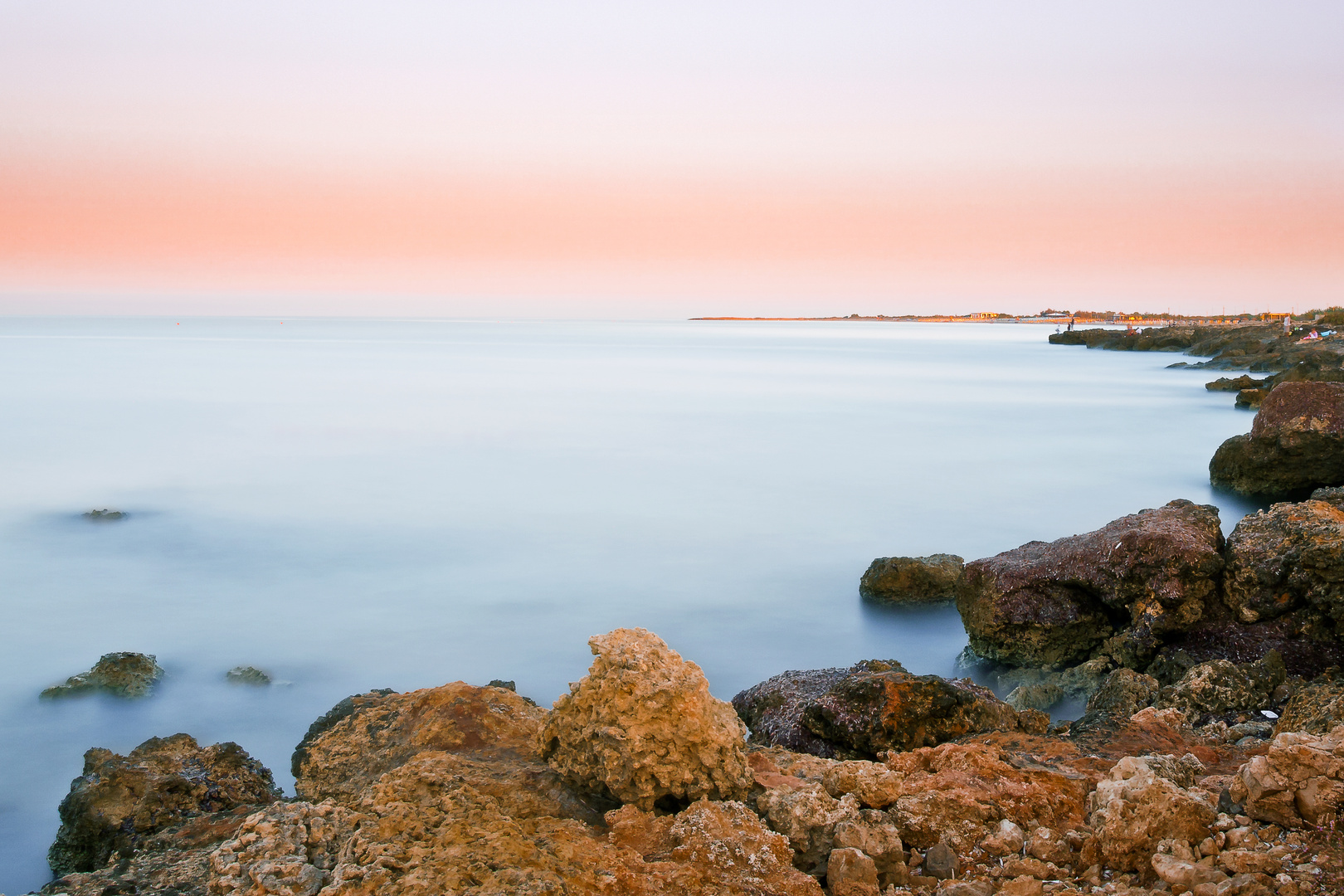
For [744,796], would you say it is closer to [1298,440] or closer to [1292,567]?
[1292,567]

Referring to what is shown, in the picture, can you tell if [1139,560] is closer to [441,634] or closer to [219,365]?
[441,634]

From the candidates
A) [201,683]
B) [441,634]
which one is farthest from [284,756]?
[441,634]

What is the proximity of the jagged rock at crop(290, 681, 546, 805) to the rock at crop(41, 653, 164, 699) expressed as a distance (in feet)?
12.2

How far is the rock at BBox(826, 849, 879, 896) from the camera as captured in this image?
2.81 m

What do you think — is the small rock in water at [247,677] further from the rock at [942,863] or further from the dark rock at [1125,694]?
the dark rock at [1125,694]

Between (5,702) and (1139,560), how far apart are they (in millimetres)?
8839

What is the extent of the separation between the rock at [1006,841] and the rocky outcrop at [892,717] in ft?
4.25

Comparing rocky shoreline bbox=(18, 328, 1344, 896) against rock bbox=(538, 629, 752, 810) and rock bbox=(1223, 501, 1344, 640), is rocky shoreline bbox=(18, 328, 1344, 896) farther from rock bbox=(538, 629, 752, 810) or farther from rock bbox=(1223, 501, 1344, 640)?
rock bbox=(1223, 501, 1344, 640)

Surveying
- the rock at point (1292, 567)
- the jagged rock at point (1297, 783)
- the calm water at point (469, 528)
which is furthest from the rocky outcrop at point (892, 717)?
the calm water at point (469, 528)

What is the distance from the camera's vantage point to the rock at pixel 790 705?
470 centimetres

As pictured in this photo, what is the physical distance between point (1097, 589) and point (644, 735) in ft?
16.0

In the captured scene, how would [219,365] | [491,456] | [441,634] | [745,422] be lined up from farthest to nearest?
[219,365] < [745,422] < [491,456] < [441,634]

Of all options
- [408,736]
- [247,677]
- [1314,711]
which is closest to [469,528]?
[247,677]

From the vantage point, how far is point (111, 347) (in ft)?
197
